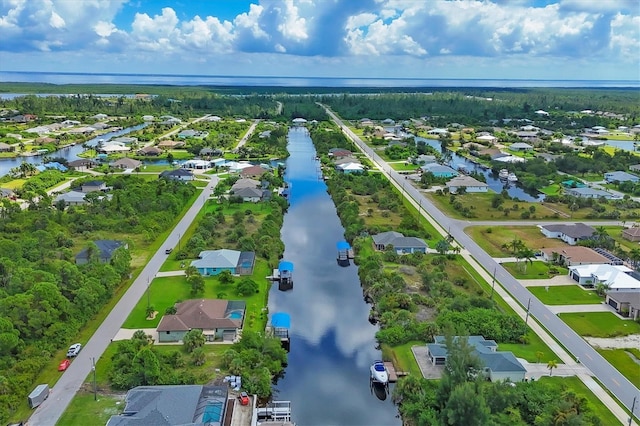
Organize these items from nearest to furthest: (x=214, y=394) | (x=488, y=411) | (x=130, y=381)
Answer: (x=488, y=411)
(x=214, y=394)
(x=130, y=381)

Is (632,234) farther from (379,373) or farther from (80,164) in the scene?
(80,164)

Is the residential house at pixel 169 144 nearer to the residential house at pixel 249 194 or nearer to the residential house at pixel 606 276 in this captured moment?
the residential house at pixel 249 194

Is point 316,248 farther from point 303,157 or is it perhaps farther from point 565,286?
point 303,157

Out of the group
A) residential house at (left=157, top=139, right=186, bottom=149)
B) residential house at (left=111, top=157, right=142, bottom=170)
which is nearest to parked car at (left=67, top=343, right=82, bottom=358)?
residential house at (left=111, top=157, right=142, bottom=170)

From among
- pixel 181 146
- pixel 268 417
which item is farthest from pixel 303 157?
pixel 268 417

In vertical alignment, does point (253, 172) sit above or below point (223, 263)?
above

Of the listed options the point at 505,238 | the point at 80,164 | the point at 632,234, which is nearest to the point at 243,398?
the point at 505,238
